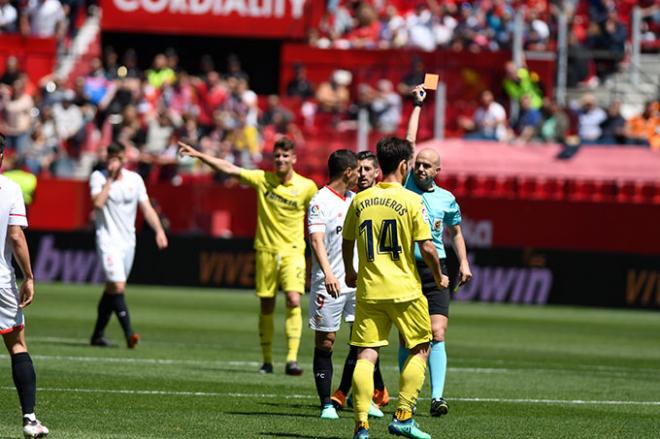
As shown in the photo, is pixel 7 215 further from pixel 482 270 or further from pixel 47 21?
pixel 47 21

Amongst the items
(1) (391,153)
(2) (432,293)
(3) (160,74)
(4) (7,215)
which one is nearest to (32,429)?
(4) (7,215)

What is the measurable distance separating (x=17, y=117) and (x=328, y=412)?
69.7ft

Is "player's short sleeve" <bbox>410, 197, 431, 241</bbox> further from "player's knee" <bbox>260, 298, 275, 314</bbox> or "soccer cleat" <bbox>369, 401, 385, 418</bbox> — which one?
"player's knee" <bbox>260, 298, 275, 314</bbox>

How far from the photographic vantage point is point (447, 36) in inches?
1395

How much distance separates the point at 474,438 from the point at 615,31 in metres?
25.0

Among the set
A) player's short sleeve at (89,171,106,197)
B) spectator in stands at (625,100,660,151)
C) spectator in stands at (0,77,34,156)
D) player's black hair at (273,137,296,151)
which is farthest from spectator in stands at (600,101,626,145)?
player's black hair at (273,137,296,151)

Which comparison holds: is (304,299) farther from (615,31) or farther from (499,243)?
(615,31)

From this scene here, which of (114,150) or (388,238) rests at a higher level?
(114,150)

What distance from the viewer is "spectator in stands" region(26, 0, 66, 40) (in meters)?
35.8

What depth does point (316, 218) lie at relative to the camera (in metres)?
12.2

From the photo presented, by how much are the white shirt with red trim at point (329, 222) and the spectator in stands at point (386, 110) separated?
1903 cm

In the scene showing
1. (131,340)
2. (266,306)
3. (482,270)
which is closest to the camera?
(266,306)

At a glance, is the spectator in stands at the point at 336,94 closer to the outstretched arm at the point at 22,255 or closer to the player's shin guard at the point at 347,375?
the player's shin guard at the point at 347,375

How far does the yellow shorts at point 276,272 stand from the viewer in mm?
14844
